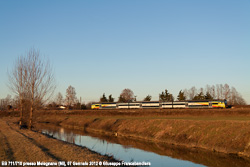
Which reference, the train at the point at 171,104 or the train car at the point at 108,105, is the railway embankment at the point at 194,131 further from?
the train car at the point at 108,105

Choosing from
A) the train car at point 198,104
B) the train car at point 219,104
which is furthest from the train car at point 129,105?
the train car at point 219,104

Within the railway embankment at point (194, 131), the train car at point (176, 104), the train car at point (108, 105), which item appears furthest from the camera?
the train car at point (108, 105)

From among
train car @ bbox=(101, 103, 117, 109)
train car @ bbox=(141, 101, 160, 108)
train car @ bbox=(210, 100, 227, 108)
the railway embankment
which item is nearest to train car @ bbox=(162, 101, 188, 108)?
train car @ bbox=(141, 101, 160, 108)

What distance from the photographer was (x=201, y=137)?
26406 millimetres

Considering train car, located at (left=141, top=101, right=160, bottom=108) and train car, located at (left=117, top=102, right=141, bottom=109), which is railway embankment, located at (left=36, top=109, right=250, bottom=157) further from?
train car, located at (left=117, top=102, right=141, bottom=109)

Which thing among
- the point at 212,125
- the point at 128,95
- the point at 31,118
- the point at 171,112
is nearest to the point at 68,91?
the point at 128,95

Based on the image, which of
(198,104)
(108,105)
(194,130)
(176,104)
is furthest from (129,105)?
(194,130)

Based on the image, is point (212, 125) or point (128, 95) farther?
point (128, 95)

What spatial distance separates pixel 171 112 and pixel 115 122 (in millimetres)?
18754

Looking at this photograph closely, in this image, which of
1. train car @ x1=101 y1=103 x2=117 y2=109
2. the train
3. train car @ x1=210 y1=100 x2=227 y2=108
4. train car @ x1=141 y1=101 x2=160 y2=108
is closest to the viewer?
train car @ x1=210 y1=100 x2=227 y2=108

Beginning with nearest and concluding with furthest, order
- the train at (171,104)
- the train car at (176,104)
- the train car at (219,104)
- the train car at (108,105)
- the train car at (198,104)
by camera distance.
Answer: the train car at (219,104) → the train at (171,104) → the train car at (198,104) → the train car at (176,104) → the train car at (108,105)

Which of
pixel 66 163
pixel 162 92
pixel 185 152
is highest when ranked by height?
pixel 162 92

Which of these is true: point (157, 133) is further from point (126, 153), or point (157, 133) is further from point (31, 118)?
point (31, 118)

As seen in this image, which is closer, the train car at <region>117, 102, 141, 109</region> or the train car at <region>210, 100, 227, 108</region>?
the train car at <region>210, 100, 227, 108</region>
